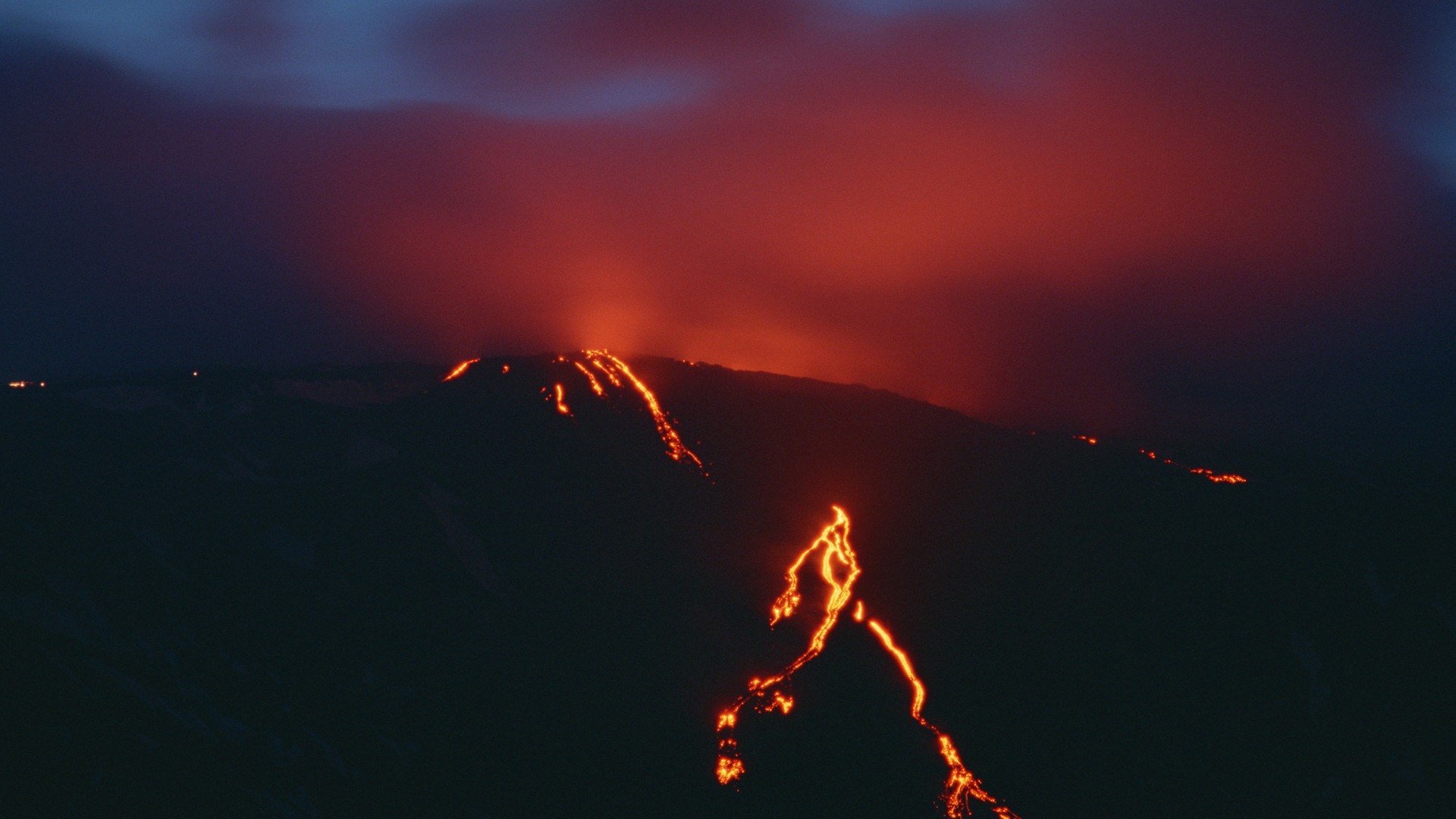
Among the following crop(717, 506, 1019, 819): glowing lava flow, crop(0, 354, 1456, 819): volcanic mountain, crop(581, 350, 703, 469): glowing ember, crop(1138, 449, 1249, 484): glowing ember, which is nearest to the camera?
crop(0, 354, 1456, 819): volcanic mountain

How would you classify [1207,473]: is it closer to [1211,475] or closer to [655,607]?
[1211,475]

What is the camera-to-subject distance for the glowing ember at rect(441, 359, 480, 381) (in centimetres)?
4112

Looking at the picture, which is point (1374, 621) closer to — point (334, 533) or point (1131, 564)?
point (1131, 564)

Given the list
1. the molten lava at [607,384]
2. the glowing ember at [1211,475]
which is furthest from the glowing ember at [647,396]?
the glowing ember at [1211,475]

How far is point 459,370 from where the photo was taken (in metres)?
42.0

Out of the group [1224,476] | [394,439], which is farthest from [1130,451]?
[394,439]

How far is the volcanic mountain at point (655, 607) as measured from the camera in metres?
25.9

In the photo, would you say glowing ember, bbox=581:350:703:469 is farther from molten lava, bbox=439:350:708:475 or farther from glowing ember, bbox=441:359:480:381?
glowing ember, bbox=441:359:480:381

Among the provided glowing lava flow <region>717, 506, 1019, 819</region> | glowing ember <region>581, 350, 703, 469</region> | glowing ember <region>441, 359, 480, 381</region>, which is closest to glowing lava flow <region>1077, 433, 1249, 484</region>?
glowing lava flow <region>717, 506, 1019, 819</region>

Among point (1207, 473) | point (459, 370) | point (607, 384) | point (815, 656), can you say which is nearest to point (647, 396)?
point (607, 384)

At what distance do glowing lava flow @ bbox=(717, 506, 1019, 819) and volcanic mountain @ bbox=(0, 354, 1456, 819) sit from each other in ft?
1.13

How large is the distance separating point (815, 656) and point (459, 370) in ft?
64.4

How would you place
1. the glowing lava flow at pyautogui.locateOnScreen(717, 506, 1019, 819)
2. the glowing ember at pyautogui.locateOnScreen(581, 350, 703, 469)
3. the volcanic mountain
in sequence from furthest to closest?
the glowing ember at pyautogui.locateOnScreen(581, 350, 703, 469) < the glowing lava flow at pyautogui.locateOnScreen(717, 506, 1019, 819) < the volcanic mountain

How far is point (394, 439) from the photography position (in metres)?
36.2
